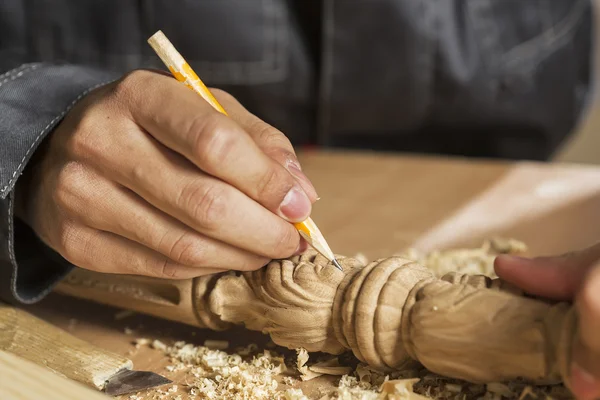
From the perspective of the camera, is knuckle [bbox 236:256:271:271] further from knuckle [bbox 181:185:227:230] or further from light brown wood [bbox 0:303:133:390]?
light brown wood [bbox 0:303:133:390]

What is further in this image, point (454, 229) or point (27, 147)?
point (454, 229)

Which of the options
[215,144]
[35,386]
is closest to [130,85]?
[215,144]

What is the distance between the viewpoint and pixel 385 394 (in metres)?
0.94

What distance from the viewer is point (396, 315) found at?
36.6 inches

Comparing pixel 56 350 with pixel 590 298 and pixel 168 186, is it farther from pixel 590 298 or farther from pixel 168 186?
pixel 590 298

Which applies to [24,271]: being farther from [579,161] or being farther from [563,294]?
[579,161]

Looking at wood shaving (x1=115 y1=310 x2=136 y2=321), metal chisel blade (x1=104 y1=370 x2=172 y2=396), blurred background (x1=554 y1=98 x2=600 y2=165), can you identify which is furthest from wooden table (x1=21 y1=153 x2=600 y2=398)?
blurred background (x1=554 y1=98 x2=600 y2=165)

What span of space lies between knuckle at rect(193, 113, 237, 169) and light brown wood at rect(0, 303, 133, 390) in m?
0.39

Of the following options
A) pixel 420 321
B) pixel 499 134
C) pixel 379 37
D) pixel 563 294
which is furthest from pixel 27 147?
pixel 499 134

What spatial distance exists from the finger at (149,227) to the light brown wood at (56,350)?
0.22 meters

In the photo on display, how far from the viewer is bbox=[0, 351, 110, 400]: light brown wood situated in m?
0.87

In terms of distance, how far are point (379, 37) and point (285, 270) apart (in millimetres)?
1284

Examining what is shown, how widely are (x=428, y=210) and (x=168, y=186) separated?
1.03 meters

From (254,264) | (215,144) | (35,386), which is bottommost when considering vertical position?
(35,386)
